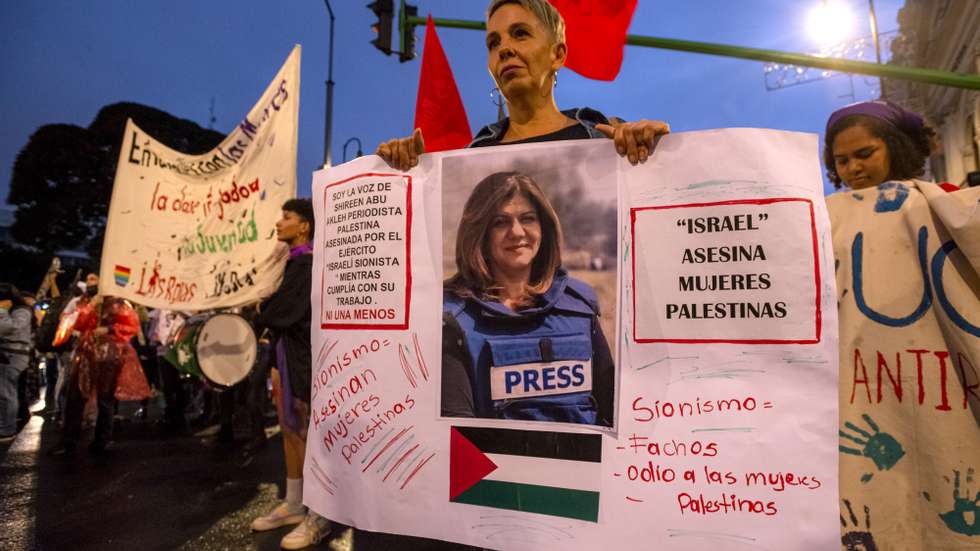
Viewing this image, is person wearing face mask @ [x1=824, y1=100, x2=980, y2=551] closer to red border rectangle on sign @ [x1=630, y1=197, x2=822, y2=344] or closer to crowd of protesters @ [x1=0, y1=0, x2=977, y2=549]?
crowd of protesters @ [x1=0, y1=0, x2=977, y2=549]

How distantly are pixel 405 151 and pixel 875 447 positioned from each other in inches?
56.3

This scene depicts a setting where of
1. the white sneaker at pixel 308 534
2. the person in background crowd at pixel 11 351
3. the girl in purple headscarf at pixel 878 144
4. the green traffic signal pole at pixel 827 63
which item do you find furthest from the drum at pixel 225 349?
the person in background crowd at pixel 11 351

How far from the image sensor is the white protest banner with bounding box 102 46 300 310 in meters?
3.72

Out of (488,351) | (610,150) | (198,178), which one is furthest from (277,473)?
(610,150)

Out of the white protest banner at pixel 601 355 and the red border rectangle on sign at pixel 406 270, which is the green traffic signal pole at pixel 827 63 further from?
the red border rectangle on sign at pixel 406 270

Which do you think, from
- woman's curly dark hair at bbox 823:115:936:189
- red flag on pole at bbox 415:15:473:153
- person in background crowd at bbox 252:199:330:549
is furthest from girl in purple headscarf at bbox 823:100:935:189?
person in background crowd at bbox 252:199:330:549

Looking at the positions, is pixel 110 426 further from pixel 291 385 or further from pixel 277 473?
pixel 291 385

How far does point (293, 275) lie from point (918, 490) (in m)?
2.72

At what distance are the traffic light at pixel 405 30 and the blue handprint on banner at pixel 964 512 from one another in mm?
6011

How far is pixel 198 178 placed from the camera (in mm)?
4141

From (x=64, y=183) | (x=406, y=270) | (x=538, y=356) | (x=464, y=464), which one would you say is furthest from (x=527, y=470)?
(x=64, y=183)

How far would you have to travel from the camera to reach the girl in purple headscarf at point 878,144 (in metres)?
1.71

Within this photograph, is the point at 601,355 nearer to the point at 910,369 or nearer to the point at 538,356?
the point at 538,356

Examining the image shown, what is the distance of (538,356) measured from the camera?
138 centimetres
